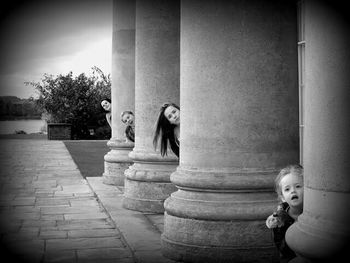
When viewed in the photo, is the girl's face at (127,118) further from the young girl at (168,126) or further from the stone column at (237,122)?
the stone column at (237,122)

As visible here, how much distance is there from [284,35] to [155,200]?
3.77 metres

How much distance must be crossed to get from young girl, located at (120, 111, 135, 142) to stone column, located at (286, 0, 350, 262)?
779cm

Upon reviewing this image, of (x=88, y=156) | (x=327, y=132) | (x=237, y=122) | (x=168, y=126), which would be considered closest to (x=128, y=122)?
(x=168, y=126)

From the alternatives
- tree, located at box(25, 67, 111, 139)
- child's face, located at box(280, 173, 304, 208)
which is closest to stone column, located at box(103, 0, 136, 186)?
child's face, located at box(280, 173, 304, 208)

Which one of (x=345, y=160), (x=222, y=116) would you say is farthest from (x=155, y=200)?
(x=345, y=160)

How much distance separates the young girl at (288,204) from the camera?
3.94 metres

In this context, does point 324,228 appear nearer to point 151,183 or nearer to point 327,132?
point 327,132

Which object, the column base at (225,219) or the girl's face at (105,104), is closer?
the column base at (225,219)

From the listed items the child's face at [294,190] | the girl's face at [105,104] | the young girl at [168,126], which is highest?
the girl's face at [105,104]

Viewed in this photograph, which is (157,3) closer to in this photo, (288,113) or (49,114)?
(288,113)

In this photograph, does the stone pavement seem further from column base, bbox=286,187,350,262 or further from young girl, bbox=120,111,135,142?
column base, bbox=286,187,350,262

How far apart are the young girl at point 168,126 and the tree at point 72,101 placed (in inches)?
921

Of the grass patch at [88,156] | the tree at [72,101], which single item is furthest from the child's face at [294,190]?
the tree at [72,101]

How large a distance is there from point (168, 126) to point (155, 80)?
118cm
